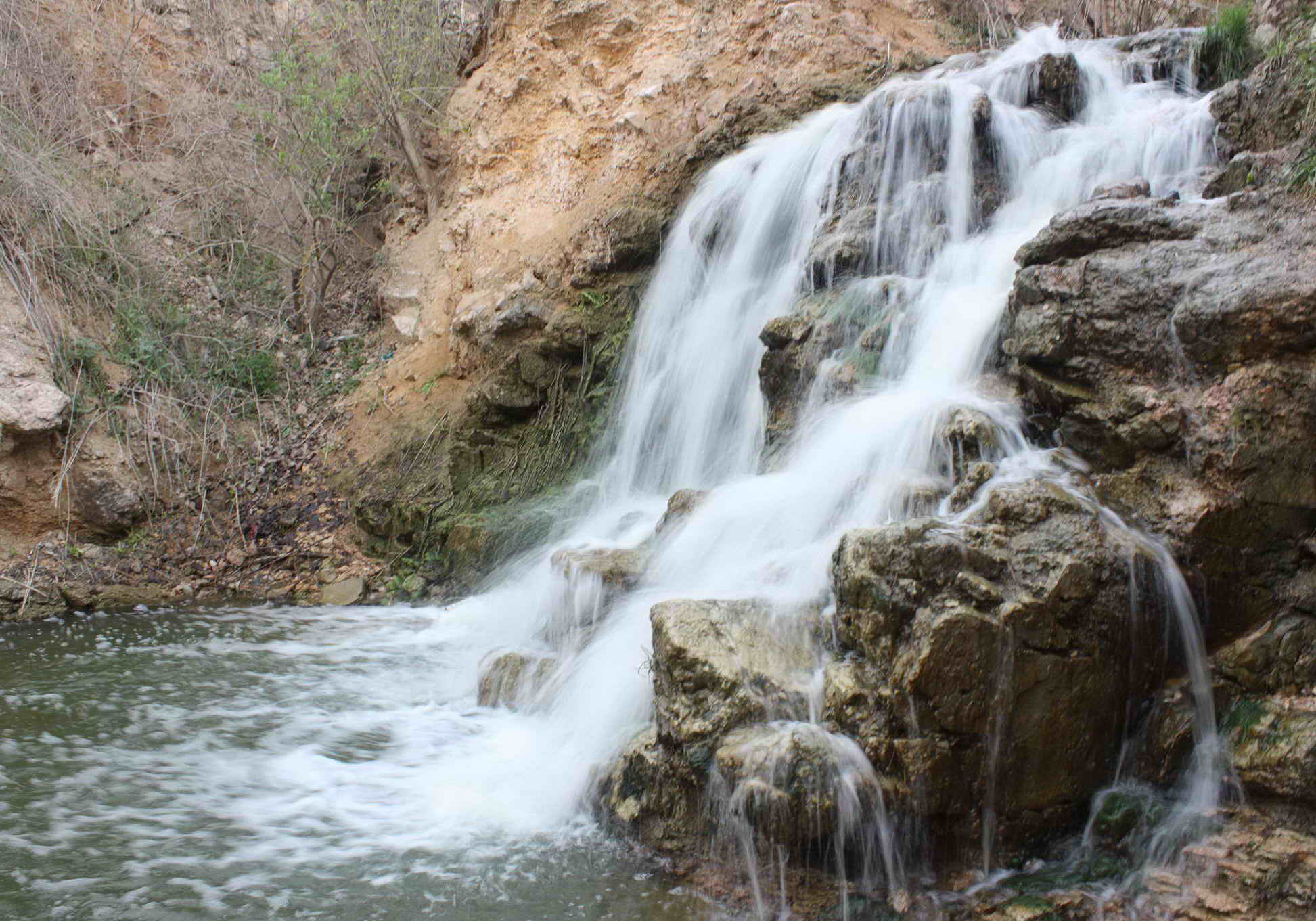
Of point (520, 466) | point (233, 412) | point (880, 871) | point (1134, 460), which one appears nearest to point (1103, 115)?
point (1134, 460)

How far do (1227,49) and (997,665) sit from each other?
21.1 ft

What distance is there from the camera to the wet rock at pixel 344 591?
7.65 metres

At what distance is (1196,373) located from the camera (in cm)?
399

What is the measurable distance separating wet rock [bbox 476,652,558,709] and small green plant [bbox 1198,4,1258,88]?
22.0ft

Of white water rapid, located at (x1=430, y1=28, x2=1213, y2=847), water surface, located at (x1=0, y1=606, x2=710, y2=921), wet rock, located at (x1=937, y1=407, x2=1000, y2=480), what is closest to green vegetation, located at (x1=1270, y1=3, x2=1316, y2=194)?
white water rapid, located at (x1=430, y1=28, x2=1213, y2=847)

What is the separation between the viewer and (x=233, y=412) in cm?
920

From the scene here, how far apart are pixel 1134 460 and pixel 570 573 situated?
3.07m

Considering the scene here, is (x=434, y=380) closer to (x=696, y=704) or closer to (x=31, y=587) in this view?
(x=31, y=587)

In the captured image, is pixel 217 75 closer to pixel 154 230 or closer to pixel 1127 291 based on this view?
pixel 154 230

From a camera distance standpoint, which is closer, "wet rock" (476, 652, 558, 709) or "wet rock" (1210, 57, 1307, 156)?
"wet rock" (476, 652, 558, 709)

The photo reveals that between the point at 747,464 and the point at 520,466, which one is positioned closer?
the point at 747,464

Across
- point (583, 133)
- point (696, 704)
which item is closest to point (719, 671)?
point (696, 704)

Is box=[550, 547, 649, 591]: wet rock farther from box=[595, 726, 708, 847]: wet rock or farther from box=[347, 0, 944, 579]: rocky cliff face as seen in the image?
box=[347, 0, 944, 579]: rocky cliff face

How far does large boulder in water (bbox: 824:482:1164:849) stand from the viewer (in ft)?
11.2
